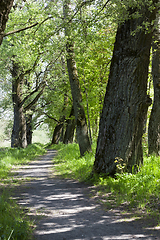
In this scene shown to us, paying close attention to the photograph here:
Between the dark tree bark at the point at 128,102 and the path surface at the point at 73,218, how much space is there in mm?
1386

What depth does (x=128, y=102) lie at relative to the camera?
6277 mm

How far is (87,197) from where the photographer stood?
5500 millimetres

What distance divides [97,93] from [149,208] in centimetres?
1055

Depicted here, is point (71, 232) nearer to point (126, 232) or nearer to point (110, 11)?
point (126, 232)

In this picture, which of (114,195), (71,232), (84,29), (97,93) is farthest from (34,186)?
(97,93)

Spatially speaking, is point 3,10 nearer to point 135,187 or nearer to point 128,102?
point 128,102

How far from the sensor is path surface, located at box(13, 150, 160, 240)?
331 centimetres

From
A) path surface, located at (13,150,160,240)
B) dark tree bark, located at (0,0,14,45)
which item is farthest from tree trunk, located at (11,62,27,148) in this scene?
dark tree bark, located at (0,0,14,45)

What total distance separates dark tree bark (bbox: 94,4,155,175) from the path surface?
139 centimetres

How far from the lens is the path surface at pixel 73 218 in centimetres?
331

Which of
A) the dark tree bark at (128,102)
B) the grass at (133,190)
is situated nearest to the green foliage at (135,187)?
the grass at (133,190)

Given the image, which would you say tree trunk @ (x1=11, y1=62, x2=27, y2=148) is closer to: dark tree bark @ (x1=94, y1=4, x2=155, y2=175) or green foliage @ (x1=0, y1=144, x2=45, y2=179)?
green foliage @ (x1=0, y1=144, x2=45, y2=179)

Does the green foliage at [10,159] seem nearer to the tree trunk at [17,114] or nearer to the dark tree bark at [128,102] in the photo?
the tree trunk at [17,114]

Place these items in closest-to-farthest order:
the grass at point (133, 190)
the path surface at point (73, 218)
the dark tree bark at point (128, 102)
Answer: the path surface at point (73, 218)
the grass at point (133, 190)
the dark tree bark at point (128, 102)
